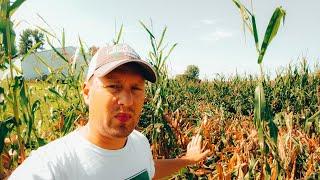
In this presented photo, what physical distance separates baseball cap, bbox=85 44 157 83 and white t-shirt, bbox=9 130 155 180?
0.98 feet

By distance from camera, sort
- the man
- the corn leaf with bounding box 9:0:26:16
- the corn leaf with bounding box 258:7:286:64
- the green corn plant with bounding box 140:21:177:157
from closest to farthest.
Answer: the man → the corn leaf with bounding box 258:7:286:64 → the corn leaf with bounding box 9:0:26:16 → the green corn plant with bounding box 140:21:177:157

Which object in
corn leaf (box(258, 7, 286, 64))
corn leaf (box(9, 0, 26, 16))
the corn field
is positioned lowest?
the corn field

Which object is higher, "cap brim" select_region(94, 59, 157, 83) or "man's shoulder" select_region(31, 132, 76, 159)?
"cap brim" select_region(94, 59, 157, 83)

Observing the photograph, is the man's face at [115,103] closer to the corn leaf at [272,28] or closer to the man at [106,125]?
the man at [106,125]

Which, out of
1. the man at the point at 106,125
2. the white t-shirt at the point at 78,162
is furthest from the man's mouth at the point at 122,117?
the white t-shirt at the point at 78,162

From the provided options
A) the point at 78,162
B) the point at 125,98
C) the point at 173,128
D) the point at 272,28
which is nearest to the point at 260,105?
the point at 272,28

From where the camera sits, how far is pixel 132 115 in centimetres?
163

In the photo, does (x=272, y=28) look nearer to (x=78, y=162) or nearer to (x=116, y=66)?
(x=116, y=66)

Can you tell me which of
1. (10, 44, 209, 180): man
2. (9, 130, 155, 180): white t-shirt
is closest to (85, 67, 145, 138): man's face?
(10, 44, 209, 180): man

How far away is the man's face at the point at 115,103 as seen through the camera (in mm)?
1585

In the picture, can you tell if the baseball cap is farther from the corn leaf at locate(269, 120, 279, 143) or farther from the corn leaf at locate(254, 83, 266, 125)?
the corn leaf at locate(269, 120, 279, 143)

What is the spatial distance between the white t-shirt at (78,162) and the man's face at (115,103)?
0.10 m

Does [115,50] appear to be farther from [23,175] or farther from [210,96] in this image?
[210,96]

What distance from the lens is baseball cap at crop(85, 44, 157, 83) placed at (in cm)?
163
